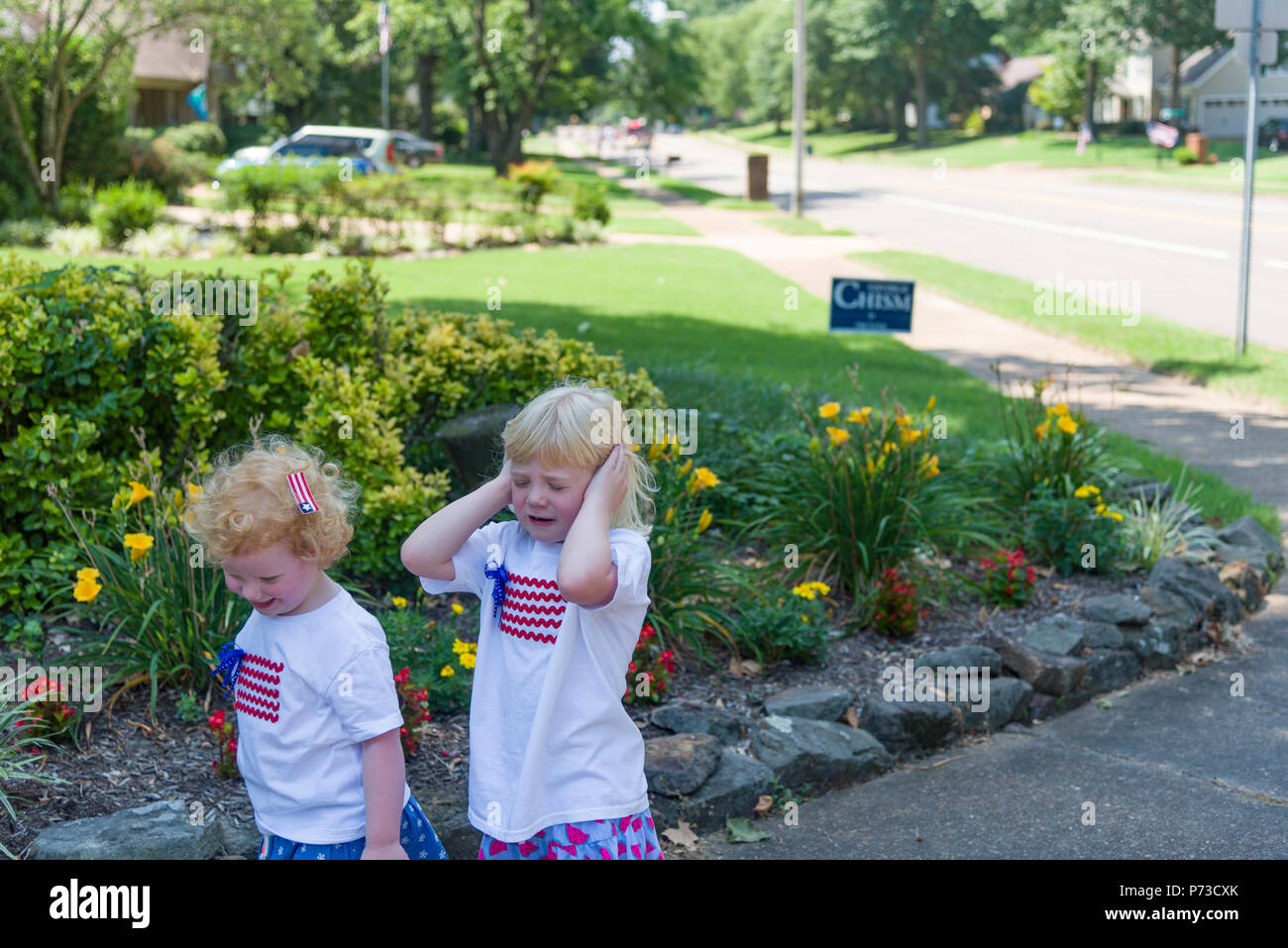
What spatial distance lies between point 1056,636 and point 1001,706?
1.73 feet

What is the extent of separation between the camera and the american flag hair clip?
247cm

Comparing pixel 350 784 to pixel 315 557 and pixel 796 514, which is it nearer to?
pixel 315 557

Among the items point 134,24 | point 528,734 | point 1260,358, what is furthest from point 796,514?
point 134,24

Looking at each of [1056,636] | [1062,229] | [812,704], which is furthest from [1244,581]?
[1062,229]

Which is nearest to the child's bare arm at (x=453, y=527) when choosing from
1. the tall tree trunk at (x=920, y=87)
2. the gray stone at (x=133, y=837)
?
the gray stone at (x=133, y=837)

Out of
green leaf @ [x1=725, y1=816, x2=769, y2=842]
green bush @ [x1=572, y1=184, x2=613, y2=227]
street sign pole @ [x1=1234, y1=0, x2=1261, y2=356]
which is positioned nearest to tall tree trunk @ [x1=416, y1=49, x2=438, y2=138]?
green bush @ [x1=572, y1=184, x2=613, y2=227]

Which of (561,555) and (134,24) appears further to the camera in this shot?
(134,24)

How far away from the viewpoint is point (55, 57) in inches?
775

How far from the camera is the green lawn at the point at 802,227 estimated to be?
23.7 meters

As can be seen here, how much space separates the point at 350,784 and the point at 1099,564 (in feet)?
14.0

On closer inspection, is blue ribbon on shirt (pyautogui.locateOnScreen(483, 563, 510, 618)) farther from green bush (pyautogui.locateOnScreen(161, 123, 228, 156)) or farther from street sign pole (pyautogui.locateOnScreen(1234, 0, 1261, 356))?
green bush (pyautogui.locateOnScreen(161, 123, 228, 156))

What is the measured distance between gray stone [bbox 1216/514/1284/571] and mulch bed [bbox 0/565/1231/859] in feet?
7.27

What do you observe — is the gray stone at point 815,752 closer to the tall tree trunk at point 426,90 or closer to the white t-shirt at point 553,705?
the white t-shirt at point 553,705

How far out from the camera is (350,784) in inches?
98.6
